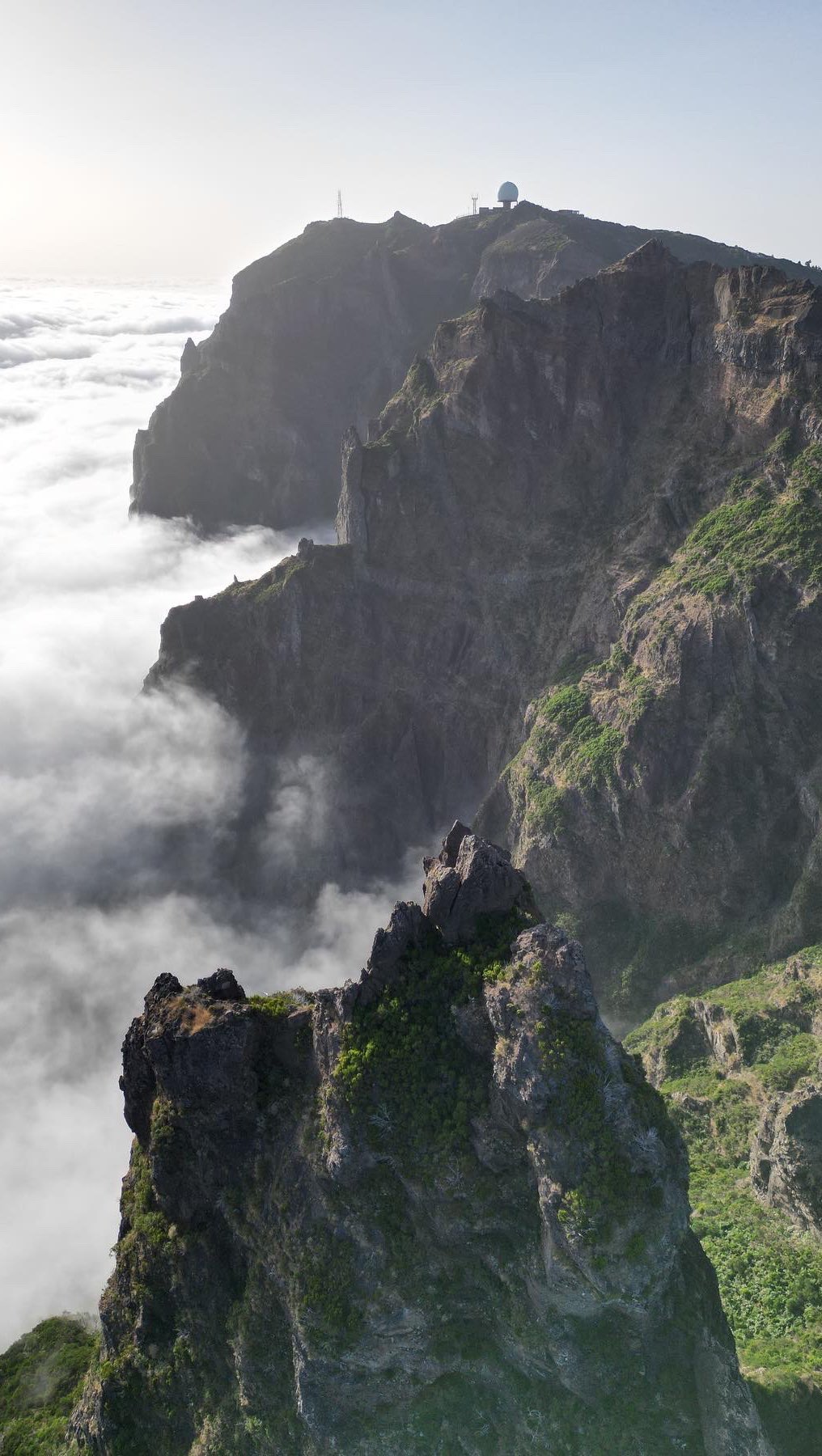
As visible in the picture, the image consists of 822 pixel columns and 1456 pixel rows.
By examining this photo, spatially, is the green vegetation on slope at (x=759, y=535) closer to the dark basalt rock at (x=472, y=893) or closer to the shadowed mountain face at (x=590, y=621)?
the shadowed mountain face at (x=590, y=621)

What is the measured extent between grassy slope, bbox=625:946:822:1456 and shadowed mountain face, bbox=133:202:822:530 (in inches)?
5756

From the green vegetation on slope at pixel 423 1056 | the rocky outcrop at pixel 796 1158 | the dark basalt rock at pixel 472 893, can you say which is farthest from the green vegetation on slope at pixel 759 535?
the green vegetation on slope at pixel 423 1056

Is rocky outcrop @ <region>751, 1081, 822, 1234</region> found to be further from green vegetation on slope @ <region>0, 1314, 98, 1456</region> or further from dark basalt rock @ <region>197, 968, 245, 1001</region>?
green vegetation on slope @ <region>0, 1314, 98, 1456</region>

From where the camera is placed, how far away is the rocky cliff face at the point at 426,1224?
31859 millimetres

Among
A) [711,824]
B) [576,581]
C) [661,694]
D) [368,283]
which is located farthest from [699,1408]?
[368,283]

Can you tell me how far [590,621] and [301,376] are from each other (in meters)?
121

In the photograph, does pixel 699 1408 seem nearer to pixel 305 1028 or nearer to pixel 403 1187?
pixel 403 1187

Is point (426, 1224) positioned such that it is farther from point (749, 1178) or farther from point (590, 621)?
point (590, 621)

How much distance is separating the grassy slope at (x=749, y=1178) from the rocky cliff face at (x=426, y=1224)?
5814 mm

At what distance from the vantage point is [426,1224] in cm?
3481

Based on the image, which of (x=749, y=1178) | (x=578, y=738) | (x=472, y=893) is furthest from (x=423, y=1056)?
(x=578, y=738)

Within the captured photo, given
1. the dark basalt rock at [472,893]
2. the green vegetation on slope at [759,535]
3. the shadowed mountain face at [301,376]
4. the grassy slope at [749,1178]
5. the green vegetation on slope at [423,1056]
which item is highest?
the shadowed mountain face at [301,376]

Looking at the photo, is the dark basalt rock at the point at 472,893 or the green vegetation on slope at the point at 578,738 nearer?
the dark basalt rock at the point at 472,893

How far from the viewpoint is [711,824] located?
7225 cm
